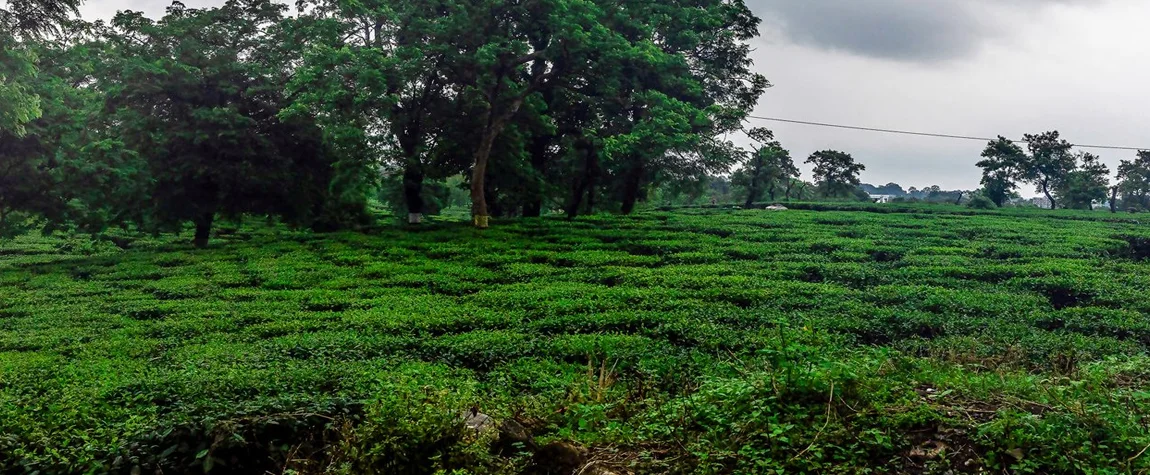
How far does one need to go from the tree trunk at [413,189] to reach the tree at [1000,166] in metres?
26.9

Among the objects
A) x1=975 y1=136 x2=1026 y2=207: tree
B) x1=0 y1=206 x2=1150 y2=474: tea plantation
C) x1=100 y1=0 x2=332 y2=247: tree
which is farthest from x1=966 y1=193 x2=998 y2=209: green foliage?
x1=100 y1=0 x2=332 y2=247: tree

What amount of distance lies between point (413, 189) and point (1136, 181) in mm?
37086

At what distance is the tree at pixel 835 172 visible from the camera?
127ft

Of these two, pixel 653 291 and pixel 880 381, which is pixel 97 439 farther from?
pixel 653 291

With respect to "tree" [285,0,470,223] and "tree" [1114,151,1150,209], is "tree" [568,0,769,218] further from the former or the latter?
"tree" [1114,151,1150,209]

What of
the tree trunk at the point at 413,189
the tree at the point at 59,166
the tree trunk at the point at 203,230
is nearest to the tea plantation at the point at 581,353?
the tree trunk at the point at 203,230

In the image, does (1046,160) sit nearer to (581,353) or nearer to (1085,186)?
(1085,186)

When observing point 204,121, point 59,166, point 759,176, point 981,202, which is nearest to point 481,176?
point 204,121

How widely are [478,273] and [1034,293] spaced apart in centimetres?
920

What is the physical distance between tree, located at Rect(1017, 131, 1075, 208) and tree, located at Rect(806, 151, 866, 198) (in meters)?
8.50

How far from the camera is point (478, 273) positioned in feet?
40.2

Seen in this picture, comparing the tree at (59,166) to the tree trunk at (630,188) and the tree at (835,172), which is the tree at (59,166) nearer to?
the tree trunk at (630,188)

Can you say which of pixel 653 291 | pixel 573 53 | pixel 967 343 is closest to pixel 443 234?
pixel 573 53

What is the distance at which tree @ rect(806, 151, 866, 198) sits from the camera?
38625mm
